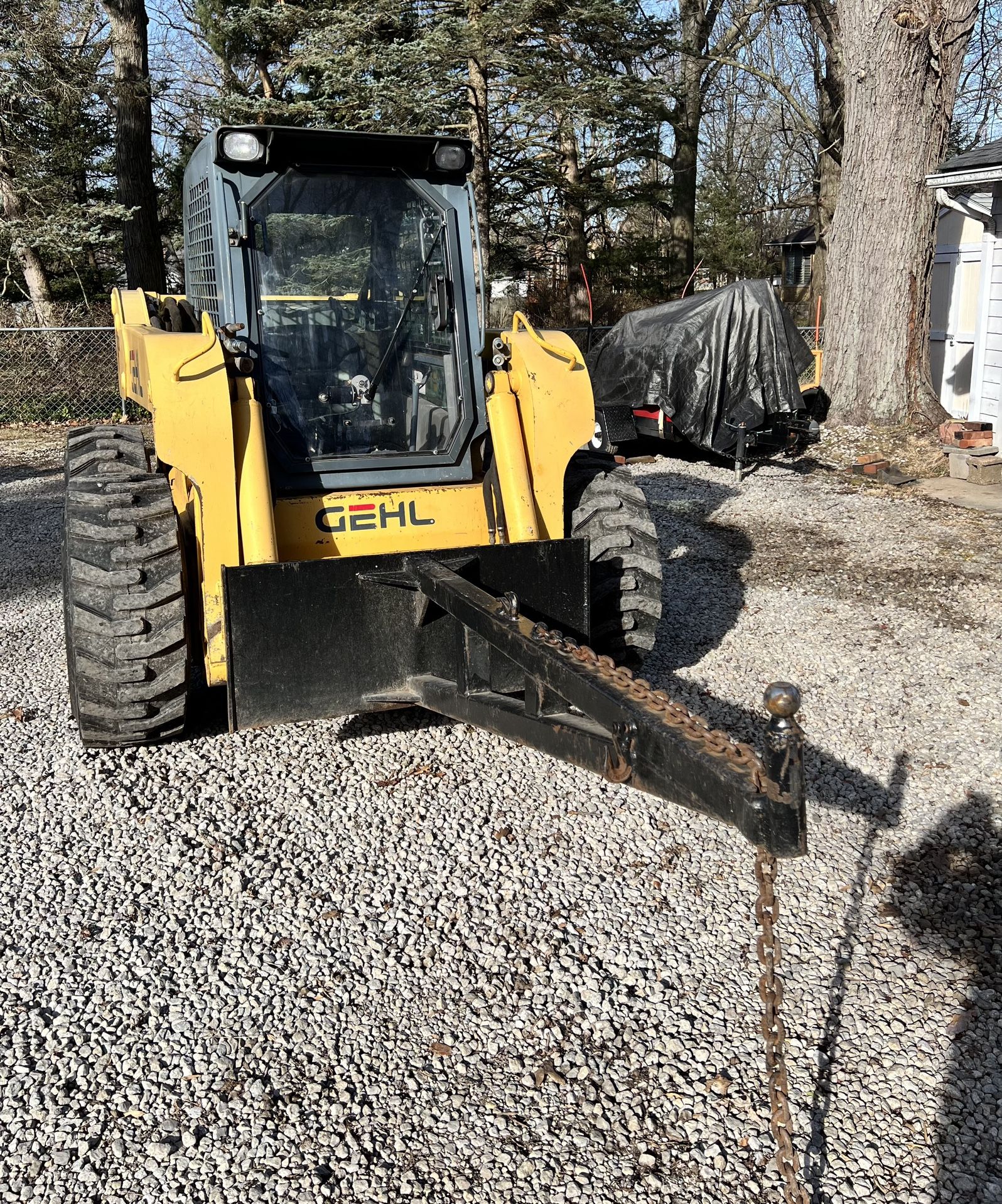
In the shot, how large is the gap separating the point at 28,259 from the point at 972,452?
14.0 metres

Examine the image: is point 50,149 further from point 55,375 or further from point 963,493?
point 963,493

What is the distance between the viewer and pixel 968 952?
349cm

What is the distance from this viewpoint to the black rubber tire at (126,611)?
170 inches

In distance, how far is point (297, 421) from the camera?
15.6 ft

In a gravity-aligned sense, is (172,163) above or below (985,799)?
above

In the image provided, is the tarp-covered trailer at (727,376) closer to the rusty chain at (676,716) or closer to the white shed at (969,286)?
the white shed at (969,286)

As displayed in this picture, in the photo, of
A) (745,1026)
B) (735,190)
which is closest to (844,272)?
(745,1026)

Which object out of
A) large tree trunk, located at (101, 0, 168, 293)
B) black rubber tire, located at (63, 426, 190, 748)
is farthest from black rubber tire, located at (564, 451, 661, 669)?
large tree trunk, located at (101, 0, 168, 293)

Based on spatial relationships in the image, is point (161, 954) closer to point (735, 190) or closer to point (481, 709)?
point (481, 709)

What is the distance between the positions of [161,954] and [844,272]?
1187cm

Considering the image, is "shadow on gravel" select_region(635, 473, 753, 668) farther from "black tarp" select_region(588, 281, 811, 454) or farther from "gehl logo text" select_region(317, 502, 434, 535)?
"gehl logo text" select_region(317, 502, 434, 535)

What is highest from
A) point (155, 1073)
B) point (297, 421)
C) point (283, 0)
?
point (283, 0)

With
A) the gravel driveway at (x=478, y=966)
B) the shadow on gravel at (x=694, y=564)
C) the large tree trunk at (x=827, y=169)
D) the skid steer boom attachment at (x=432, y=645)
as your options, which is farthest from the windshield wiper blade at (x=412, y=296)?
the large tree trunk at (x=827, y=169)

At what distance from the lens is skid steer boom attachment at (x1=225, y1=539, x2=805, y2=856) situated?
3330mm
